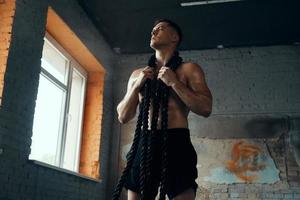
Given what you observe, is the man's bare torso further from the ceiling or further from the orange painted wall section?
the orange painted wall section

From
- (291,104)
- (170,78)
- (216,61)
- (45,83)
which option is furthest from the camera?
(216,61)

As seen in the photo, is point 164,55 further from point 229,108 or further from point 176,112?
point 229,108

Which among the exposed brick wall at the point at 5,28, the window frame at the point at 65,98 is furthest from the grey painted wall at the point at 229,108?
the exposed brick wall at the point at 5,28

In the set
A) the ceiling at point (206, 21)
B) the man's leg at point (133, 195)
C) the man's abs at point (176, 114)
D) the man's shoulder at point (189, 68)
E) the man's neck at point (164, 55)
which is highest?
the ceiling at point (206, 21)

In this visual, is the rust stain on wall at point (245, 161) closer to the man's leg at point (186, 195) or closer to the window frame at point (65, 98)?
the window frame at point (65, 98)

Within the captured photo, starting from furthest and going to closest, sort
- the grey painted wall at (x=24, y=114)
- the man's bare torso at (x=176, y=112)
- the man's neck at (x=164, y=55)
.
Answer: the grey painted wall at (x=24, y=114), the man's neck at (x=164, y=55), the man's bare torso at (x=176, y=112)

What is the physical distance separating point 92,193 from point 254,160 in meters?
1.97

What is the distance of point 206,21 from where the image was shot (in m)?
4.48

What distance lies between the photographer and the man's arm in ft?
5.30

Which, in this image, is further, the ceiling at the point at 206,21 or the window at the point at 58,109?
the ceiling at the point at 206,21

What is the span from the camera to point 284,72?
189 inches

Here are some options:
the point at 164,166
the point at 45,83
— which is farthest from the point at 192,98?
the point at 45,83

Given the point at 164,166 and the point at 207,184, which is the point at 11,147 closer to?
the point at 164,166

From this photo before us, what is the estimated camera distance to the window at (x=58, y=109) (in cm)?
366
